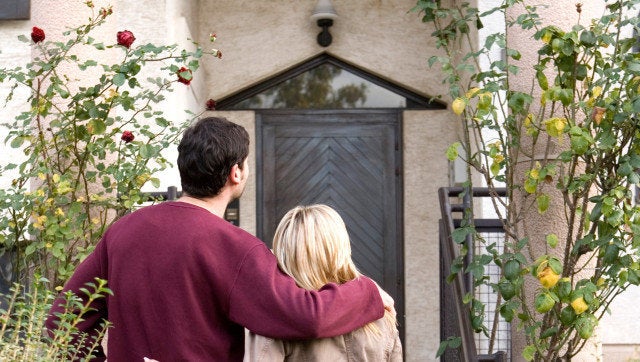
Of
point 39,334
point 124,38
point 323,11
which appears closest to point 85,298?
point 39,334

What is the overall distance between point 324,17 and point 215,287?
5.98m

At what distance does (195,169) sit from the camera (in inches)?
124

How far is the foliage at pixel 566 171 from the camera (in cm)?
433

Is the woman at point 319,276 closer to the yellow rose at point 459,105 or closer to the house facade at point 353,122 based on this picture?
the yellow rose at point 459,105

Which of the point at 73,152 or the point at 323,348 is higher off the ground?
the point at 73,152

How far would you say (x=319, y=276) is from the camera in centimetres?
324

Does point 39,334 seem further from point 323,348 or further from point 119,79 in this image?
point 119,79

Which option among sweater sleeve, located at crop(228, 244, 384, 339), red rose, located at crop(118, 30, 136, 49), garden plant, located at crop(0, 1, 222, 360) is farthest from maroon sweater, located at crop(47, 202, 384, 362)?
garden plant, located at crop(0, 1, 222, 360)

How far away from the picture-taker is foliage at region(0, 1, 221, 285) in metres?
5.03

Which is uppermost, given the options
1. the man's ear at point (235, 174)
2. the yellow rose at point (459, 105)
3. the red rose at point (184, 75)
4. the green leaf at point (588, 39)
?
the green leaf at point (588, 39)

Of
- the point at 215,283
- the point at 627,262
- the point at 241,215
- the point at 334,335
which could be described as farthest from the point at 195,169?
the point at 241,215

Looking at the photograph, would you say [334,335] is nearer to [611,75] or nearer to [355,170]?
[611,75]

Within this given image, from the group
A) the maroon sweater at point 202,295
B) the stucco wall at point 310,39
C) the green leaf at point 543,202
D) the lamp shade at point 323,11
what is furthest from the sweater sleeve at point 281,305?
the stucco wall at point 310,39

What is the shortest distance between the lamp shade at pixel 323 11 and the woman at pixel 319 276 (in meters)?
5.56
